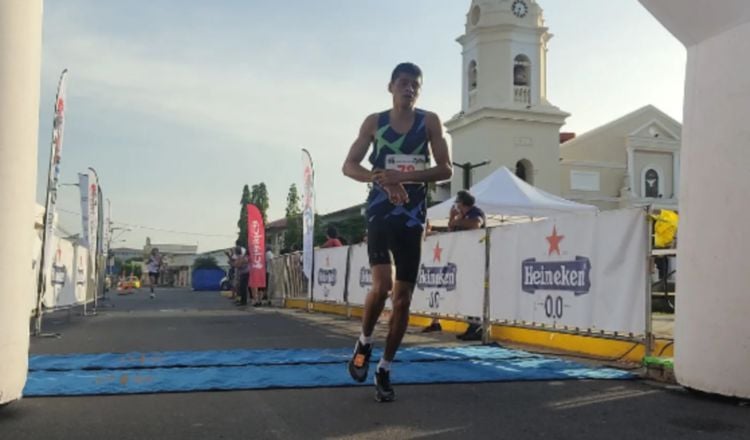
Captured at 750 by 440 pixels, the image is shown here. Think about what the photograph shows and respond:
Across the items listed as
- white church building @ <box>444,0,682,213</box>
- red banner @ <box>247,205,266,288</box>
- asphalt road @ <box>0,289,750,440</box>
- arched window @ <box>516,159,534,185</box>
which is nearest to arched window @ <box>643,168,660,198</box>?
white church building @ <box>444,0,682,213</box>

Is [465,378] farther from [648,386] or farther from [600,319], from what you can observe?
[600,319]

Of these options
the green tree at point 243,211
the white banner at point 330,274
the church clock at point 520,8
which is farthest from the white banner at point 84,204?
the green tree at point 243,211

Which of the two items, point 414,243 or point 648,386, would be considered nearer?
point 414,243

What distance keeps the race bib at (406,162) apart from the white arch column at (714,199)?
170cm

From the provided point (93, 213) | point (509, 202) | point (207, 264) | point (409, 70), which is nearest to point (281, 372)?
point (409, 70)

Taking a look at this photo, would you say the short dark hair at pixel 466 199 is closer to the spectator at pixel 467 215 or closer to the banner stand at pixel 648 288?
the spectator at pixel 467 215

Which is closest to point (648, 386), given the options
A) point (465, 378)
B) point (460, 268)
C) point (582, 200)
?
point (465, 378)

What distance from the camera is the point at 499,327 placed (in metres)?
8.55

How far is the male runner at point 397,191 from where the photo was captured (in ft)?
14.4

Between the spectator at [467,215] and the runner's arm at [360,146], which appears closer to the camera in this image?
the runner's arm at [360,146]

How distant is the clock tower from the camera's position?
5034 cm

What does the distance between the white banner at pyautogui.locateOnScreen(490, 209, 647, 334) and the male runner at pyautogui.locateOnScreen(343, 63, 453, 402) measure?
2.57 meters

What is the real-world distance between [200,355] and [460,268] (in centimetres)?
402

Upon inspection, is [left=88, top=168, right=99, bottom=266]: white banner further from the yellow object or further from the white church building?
the white church building
